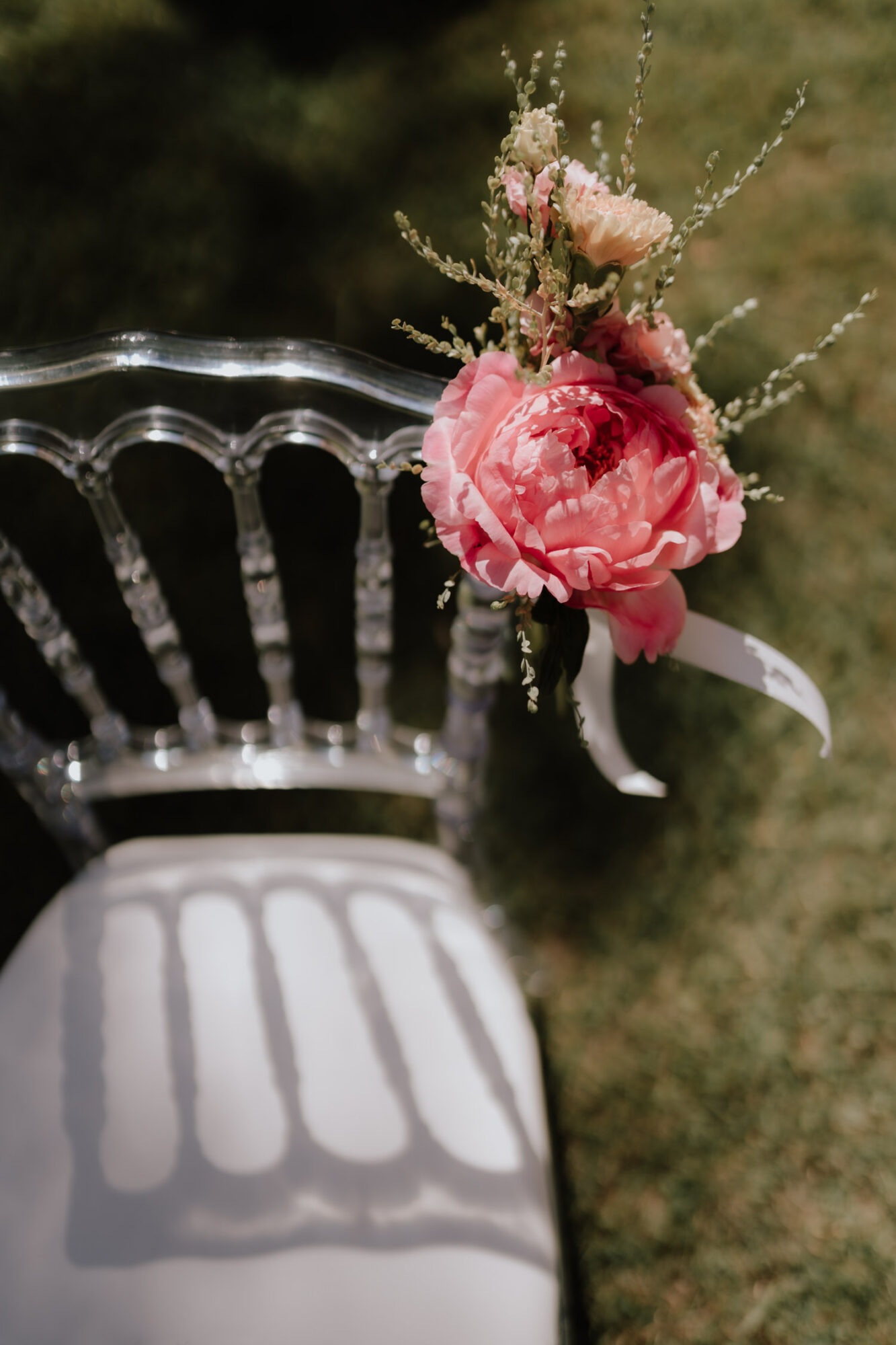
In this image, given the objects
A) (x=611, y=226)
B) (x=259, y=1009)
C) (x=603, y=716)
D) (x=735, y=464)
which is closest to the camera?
(x=611, y=226)

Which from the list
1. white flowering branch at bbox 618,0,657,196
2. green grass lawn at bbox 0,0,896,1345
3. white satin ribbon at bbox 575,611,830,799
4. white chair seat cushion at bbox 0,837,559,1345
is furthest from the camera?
green grass lawn at bbox 0,0,896,1345

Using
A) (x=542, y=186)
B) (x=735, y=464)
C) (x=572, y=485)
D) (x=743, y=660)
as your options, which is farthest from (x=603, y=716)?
(x=735, y=464)

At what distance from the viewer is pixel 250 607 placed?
841mm

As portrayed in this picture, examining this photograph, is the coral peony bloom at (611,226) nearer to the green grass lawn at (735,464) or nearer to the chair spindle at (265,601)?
the chair spindle at (265,601)

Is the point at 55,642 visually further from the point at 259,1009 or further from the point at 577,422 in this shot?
the point at 577,422

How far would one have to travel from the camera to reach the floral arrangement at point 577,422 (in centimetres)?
53

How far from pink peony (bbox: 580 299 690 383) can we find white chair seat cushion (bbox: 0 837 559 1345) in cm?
57

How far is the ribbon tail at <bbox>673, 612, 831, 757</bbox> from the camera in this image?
664mm

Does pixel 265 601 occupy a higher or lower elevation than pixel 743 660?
higher

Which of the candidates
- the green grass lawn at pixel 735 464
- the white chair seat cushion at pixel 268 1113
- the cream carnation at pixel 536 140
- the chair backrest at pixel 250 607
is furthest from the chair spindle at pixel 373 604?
the green grass lawn at pixel 735 464

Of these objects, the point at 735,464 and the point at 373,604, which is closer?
the point at 373,604

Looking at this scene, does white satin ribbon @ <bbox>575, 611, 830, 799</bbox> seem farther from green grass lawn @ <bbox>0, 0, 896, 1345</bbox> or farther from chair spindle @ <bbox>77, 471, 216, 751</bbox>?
green grass lawn @ <bbox>0, 0, 896, 1345</bbox>

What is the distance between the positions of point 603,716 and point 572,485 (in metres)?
0.29

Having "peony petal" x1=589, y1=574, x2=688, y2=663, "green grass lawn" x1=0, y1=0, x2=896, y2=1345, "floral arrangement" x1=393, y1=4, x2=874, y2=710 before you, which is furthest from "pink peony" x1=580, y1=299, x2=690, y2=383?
"green grass lawn" x1=0, y1=0, x2=896, y2=1345
